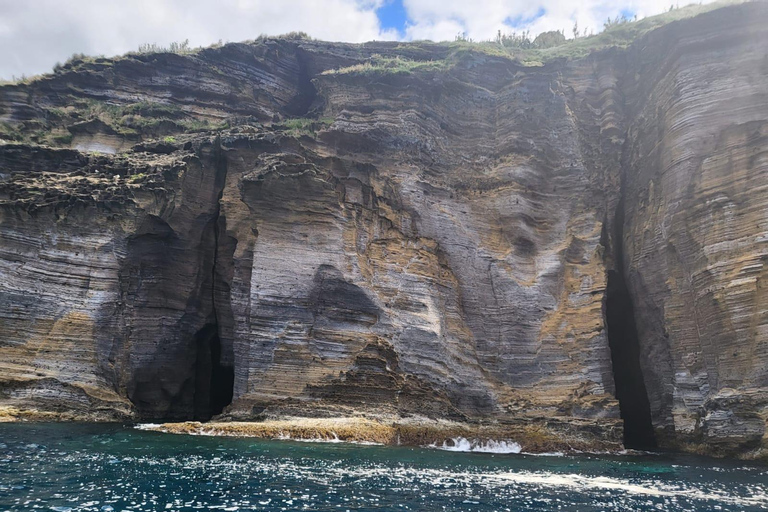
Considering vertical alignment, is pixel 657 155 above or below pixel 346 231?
above

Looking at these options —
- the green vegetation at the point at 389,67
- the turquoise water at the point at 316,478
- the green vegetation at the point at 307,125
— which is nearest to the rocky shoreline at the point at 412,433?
the turquoise water at the point at 316,478

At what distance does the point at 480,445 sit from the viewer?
23.1m

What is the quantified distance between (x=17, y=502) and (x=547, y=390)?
72.7 ft

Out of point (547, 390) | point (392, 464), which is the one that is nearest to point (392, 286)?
point (547, 390)

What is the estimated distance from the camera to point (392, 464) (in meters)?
15.9

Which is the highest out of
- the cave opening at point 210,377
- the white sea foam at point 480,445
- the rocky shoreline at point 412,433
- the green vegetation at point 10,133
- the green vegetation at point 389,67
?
the green vegetation at point 389,67

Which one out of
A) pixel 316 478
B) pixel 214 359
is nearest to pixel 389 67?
pixel 214 359

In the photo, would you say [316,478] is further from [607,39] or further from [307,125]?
[607,39]

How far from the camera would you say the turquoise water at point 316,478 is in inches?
410

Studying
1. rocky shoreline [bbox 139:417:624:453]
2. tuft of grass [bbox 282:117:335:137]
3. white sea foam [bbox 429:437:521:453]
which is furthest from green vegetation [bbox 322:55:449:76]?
white sea foam [bbox 429:437:521:453]

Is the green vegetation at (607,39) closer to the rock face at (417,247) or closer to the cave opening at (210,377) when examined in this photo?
the rock face at (417,247)

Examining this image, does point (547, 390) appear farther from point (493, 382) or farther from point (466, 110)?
point (466, 110)

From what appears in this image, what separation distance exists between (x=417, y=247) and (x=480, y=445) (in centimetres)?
1051

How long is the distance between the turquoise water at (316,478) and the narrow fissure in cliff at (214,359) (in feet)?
32.1
